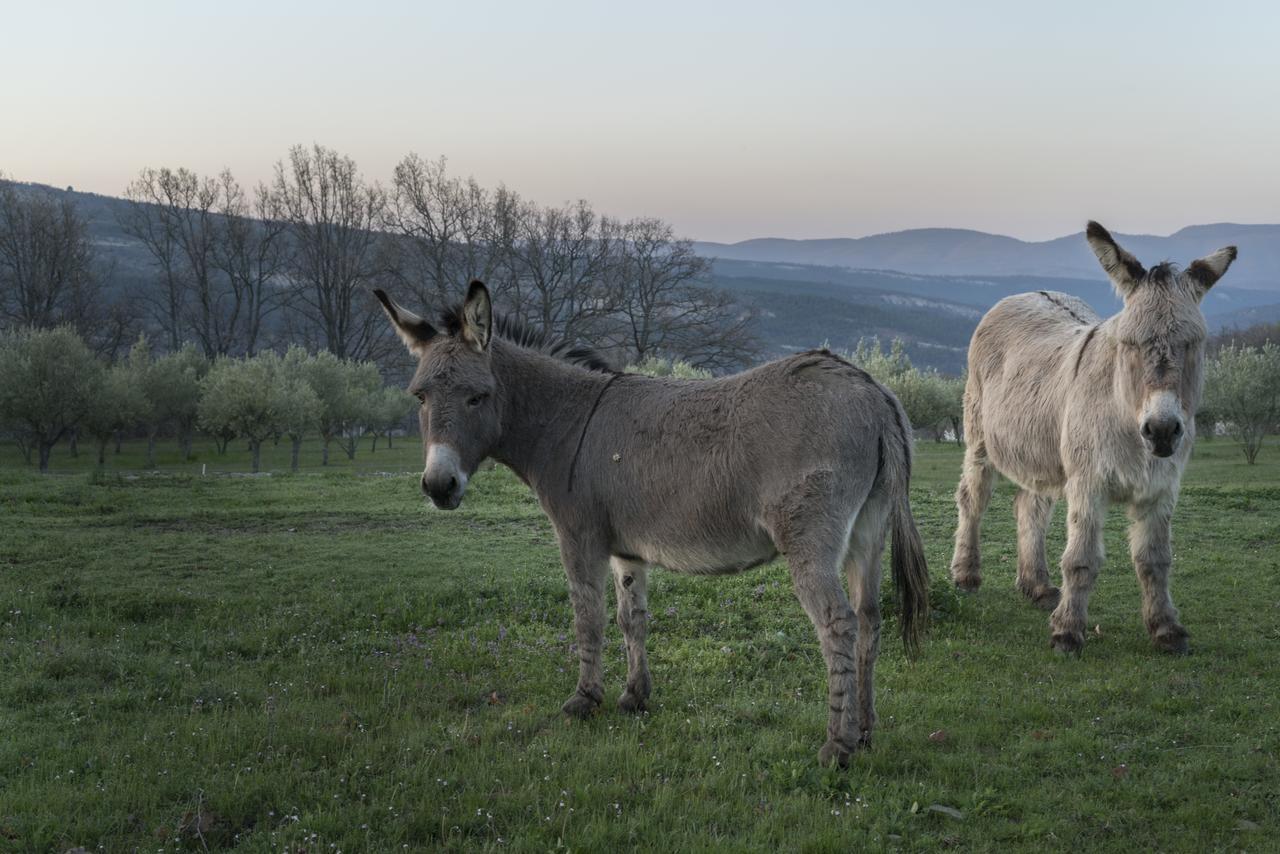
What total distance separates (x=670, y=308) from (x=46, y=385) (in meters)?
47.1

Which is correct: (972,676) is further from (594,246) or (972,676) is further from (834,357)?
(594,246)

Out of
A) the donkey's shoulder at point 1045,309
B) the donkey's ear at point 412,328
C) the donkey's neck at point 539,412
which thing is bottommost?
the donkey's neck at point 539,412

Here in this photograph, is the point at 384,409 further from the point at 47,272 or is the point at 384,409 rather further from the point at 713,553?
the point at 713,553

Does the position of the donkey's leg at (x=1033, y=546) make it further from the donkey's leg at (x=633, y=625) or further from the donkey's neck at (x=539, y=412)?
the donkey's neck at (x=539, y=412)

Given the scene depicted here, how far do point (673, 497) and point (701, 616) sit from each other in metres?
3.61

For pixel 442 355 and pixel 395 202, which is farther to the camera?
pixel 395 202

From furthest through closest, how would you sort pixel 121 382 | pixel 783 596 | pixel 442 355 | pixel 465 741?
pixel 121 382 → pixel 783 596 → pixel 442 355 → pixel 465 741

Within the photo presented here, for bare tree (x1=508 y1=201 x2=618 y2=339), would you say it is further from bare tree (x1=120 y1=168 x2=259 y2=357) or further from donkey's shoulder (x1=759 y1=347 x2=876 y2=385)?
donkey's shoulder (x1=759 y1=347 x2=876 y2=385)

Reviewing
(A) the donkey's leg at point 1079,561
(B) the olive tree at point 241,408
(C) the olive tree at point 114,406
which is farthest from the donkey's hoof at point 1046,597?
(C) the olive tree at point 114,406

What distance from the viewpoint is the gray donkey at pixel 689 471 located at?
17.4 feet

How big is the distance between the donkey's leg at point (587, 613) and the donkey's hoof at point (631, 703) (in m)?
0.18

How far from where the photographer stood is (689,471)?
5.73 meters

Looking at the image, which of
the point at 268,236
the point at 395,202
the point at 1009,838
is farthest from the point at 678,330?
the point at 1009,838

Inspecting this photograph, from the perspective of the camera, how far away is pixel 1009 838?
4.60 meters
